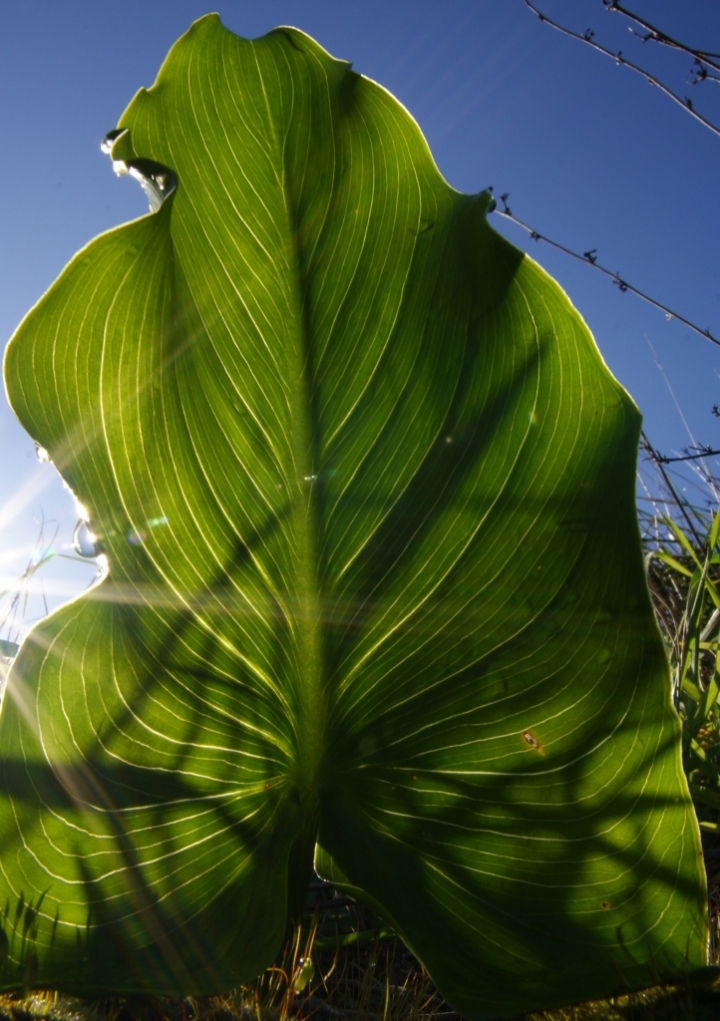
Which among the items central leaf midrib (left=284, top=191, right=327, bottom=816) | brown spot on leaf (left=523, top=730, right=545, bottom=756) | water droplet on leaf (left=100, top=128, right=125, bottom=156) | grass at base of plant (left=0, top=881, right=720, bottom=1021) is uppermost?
water droplet on leaf (left=100, top=128, right=125, bottom=156)

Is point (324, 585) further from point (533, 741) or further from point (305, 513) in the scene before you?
point (533, 741)

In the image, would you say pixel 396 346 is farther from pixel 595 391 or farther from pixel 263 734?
pixel 263 734

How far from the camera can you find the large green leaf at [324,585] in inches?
25.0

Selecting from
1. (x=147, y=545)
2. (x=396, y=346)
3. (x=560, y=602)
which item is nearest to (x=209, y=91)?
(x=396, y=346)

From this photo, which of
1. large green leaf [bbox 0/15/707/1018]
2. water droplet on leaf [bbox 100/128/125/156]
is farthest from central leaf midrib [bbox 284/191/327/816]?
water droplet on leaf [bbox 100/128/125/156]

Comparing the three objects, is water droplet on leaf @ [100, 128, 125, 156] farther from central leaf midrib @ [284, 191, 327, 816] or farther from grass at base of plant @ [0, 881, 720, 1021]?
grass at base of plant @ [0, 881, 720, 1021]

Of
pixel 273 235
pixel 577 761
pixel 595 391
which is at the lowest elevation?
pixel 577 761

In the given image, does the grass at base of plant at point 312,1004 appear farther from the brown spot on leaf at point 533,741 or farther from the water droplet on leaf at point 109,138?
the water droplet on leaf at point 109,138

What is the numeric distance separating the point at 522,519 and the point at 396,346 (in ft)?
0.62

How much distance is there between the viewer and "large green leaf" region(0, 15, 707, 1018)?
25.0 inches

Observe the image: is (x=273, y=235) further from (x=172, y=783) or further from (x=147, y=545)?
(x=172, y=783)

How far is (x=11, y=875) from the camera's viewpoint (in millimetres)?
658

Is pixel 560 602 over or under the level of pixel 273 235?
under

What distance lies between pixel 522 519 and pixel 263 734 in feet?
1.02
